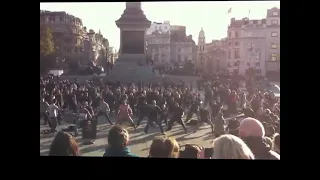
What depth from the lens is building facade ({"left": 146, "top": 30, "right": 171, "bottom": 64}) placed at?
6797 millimetres

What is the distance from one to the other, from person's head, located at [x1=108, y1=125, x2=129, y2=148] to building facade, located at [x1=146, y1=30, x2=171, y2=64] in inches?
41.5

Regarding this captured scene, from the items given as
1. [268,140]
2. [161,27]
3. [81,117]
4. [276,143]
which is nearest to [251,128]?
[268,140]

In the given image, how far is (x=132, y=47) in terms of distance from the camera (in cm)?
695

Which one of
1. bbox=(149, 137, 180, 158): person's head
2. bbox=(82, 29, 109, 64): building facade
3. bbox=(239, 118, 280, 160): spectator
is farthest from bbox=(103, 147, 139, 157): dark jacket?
bbox=(239, 118, 280, 160): spectator

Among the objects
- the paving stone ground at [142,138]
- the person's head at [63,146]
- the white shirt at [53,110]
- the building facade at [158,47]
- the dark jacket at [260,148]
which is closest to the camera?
the dark jacket at [260,148]

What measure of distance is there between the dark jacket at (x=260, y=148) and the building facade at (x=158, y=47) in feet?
5.03

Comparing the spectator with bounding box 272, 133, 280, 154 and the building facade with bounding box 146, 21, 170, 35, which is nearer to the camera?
the spectator with bounding box 272, 133, 280, 154

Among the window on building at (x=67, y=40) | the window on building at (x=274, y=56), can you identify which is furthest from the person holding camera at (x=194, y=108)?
the window on building at (x=67, y=40)

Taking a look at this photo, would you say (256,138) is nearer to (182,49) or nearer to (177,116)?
(177,116)

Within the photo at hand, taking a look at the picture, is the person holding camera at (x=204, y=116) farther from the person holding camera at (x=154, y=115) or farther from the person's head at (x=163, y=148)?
the person holding camera at (x=154, y=115)

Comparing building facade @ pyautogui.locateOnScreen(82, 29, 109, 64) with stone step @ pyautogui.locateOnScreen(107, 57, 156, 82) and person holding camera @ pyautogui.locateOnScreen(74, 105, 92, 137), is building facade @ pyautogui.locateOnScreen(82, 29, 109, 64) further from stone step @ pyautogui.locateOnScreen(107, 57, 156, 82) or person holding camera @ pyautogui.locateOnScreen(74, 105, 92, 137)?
person holding camera @ pyautogui.locateOnScreen(74, 105, 92, 137)

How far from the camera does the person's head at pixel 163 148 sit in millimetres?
6430

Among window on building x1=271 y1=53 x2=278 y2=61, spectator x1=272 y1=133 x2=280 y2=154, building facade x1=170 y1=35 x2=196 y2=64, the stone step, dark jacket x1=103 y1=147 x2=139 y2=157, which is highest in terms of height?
building facade x1=170 y1=35 x2=196 y2=64
